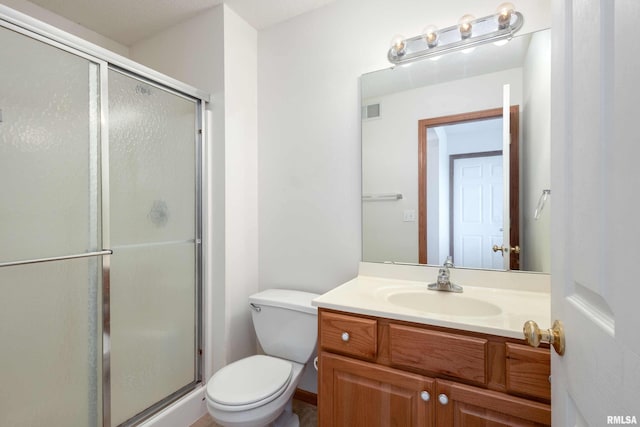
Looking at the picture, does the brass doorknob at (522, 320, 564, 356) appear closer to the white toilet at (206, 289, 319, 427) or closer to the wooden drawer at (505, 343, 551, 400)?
the wooden drawer at (505, 343, 551, 400)

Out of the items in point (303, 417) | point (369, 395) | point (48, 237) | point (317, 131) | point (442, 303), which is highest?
point (317, 131)

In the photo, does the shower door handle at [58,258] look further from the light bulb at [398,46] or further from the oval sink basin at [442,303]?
the light bulb at [398,46]

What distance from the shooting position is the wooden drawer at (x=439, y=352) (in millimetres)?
966

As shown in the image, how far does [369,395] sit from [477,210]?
95cm

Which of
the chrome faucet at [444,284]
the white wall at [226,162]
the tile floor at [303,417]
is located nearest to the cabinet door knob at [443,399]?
the chrome faucet at [444,284]

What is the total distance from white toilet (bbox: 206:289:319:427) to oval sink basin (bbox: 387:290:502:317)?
1.54 feet

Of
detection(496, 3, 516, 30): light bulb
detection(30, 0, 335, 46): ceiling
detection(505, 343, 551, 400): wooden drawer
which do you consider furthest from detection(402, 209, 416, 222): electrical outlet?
detection(30, 0, 335, 46): ceiling

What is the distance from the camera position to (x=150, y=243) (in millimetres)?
1643

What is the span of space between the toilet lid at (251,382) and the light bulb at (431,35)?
1769mm

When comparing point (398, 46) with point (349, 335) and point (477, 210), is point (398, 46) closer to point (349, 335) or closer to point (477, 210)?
point (477, 210)

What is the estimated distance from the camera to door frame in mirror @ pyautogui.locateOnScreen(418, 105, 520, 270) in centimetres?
135

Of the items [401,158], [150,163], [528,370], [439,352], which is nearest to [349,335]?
[439,352]

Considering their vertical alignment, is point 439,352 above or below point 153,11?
below

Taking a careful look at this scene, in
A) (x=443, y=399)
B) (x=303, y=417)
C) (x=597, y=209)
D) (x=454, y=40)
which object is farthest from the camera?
(x=303, y=417)
